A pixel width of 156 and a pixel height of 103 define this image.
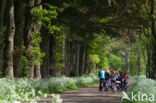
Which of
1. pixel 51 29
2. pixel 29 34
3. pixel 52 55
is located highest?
pixel 51 29

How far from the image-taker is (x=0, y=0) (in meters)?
16.1

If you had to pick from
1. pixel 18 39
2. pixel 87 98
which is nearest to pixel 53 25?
pixel 18 39

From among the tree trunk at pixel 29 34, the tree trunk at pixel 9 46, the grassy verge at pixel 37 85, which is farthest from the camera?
the tree trunk at pixel 29 34

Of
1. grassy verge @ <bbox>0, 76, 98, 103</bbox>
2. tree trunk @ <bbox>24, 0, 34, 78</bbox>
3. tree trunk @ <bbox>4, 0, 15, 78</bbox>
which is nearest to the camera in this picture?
grassy verge @ <bbox>0, 76, 98, 103</bbox>

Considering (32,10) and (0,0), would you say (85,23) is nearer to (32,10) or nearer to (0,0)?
(32,10)

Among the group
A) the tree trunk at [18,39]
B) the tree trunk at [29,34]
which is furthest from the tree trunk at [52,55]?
the tree trunk at [18,39]

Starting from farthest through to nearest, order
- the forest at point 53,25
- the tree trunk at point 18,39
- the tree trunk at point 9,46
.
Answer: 1. the tree trunk at point 18,39
2. the forest at point 53,25
3. the tree trunk at point 9,46

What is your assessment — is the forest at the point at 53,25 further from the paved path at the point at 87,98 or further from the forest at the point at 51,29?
the paved path at the point at 87,98

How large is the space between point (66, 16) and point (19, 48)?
7.43 metres

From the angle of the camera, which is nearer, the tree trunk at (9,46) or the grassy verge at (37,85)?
the grassy verge at (37,85)

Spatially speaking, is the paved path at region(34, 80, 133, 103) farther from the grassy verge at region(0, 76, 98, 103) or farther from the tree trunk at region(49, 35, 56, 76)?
the tree trunk at region(49, 35, 56, 76)

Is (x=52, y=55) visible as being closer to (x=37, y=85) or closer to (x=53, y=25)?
(x=53, y=25)

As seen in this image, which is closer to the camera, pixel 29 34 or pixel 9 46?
pixel 9 46

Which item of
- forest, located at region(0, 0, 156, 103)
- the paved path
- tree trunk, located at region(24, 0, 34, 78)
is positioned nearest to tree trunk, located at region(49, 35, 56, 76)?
forest, located at region(0, 0, 156, 103)
